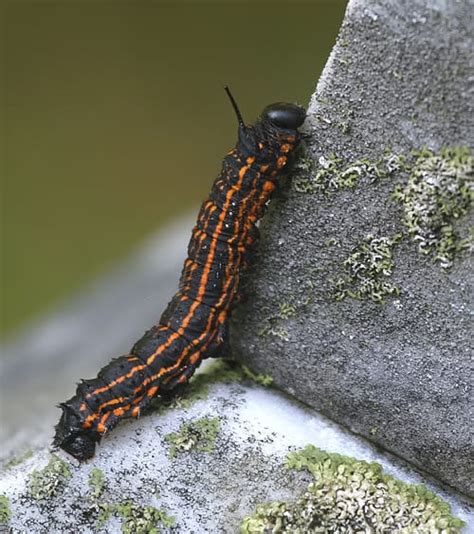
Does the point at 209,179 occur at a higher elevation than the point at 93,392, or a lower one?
higher

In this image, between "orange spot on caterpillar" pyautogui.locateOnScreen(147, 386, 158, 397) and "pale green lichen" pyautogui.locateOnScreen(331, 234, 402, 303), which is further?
"orange spot on caterpillar" pyautogui.locateOnScreen(147, 386, 158, 397)

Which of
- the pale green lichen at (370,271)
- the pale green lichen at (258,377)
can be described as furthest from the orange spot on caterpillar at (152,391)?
the pale green lichen at (370,271)

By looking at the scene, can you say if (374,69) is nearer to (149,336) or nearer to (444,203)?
(444,203)

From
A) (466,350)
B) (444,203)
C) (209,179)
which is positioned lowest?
(466,350)

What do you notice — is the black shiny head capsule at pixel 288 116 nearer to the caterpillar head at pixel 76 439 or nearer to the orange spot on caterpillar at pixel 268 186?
the orange spot on caterpillar at pixel 268 186

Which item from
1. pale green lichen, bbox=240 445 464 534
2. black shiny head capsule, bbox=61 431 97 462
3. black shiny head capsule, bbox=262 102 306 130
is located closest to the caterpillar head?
black shiny head capsule, bbox=61 431 97 462

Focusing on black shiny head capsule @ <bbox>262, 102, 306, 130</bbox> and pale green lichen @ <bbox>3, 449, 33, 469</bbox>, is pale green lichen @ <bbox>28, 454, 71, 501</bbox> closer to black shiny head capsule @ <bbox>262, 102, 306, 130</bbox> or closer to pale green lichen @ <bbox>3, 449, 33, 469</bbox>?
pale green lichen @ <bbox>3, 449, 33, 469</bbox>

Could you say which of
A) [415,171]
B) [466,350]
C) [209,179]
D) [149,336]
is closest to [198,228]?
[149,336]
